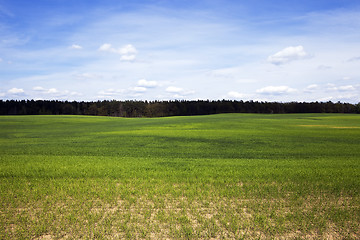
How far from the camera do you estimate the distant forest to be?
332 feet

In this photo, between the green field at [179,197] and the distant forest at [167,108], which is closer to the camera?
the green field at [179,197]

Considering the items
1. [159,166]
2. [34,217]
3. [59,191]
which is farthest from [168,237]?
[159,166]

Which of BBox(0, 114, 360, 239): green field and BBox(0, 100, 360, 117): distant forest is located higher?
BBox(0, 100, 360, 117): distant forest

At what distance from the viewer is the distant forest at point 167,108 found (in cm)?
10131

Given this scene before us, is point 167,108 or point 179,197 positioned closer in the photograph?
point 179,197

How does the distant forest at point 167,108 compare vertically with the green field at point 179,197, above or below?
above

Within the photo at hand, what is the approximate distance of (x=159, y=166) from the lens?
1239 centimetres

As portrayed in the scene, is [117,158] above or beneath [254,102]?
beneath

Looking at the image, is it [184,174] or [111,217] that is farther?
[184,174]

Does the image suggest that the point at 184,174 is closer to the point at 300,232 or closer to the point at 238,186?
the point at 238,186

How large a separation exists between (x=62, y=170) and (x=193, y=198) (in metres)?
6.76

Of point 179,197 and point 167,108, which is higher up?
point 167,108

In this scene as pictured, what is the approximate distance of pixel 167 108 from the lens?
106 metres

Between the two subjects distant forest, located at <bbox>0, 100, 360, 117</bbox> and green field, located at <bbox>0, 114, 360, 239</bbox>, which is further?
distant forest, located at <bbox>0, 100, 360, 117</bbox>
